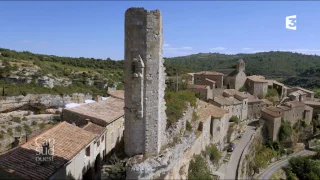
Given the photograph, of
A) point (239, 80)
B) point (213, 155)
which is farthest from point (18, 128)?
point (239, 80)

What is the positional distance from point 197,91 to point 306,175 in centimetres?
1620

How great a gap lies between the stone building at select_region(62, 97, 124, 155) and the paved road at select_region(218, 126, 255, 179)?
828cm

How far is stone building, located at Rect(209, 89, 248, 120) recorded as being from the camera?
3114 cm

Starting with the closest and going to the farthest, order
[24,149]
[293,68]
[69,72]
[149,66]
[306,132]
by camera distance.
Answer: [149,66]
[24,149]
[306,132]
[69,72]
[293,68]

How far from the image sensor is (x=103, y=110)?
18125 millimetres

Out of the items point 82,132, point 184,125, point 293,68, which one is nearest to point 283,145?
point 184,125

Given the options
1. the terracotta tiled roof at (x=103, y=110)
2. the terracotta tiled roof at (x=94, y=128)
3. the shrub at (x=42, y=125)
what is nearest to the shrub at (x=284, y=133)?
the terracotta tiled roof at (x=103, y=110)

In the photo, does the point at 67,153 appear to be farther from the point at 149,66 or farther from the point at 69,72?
the point at 69,72

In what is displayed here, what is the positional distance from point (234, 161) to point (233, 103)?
11678 mm

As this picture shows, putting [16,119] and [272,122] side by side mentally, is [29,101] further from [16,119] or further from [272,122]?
[272,122]

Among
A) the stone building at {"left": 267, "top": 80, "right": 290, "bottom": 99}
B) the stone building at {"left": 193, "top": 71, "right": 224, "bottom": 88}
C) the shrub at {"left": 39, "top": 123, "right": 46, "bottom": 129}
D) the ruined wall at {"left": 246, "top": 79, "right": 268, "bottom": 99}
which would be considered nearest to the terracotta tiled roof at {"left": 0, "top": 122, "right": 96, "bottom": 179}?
the shrub at {"left": 39, "top": 123, "right": 46, "bottom": 129}

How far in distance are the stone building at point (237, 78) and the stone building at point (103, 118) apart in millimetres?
30104

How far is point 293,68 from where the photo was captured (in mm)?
81875

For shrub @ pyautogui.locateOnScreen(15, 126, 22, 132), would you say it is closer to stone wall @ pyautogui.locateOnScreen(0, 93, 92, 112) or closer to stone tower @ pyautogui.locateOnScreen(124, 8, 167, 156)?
stone wall @ pyautogui.locateOnScreen(0, 93, 92, 112)
